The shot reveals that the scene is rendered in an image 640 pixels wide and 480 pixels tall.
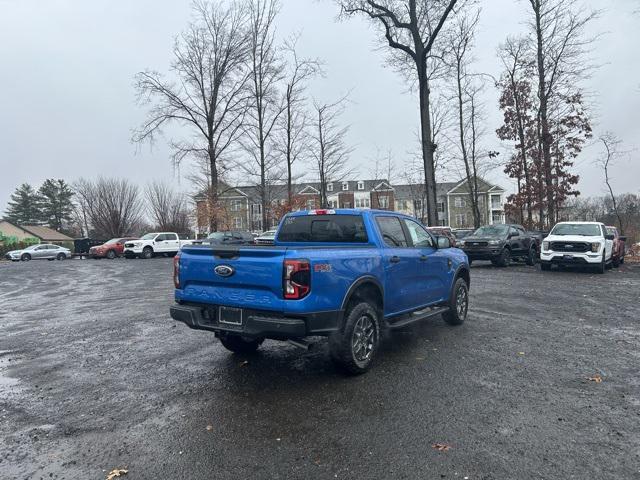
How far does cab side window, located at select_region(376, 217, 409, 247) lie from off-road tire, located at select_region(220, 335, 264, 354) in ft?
7.10

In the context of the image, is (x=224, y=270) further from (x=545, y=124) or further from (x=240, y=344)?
(x=545, y=124)

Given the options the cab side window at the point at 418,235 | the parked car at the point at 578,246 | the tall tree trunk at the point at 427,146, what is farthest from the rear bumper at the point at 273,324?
the tall tree trunk at the point at 427,146

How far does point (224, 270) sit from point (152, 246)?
2907 cm

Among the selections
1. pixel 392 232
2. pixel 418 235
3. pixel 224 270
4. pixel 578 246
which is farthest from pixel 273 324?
pixel 578 246

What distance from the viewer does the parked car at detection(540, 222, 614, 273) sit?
15.2m

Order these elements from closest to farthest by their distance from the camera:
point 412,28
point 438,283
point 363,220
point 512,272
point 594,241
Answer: point 363,220 < point 438,283 < point 594,241 < point 512,272 < point 412,28

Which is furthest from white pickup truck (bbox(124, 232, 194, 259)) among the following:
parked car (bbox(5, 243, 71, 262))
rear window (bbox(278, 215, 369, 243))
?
rear window (bbox(278, 215, 369, 243))

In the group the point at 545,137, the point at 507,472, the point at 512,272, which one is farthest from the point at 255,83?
the point at 507,472

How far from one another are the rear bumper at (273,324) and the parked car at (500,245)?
50.1 feet

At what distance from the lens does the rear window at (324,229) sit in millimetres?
5602

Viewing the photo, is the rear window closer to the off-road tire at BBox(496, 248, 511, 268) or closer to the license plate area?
the license plate area

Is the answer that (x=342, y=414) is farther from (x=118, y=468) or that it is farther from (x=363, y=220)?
(x=363, y=220)

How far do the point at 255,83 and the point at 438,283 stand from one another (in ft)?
99.7

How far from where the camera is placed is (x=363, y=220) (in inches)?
219
